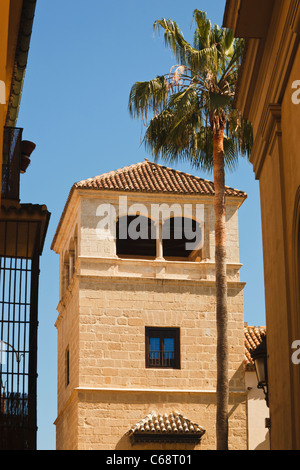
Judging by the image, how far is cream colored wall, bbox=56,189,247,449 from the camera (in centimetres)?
3164

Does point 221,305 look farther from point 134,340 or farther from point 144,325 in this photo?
point 144,325

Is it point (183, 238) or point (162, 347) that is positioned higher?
point (183, 238)

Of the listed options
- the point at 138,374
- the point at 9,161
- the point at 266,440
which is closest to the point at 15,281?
the point at 9,161

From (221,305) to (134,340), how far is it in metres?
8.25

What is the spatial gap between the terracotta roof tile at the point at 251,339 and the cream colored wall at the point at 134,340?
0.46 meters

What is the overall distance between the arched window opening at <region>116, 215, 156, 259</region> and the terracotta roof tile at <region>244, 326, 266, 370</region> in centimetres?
448

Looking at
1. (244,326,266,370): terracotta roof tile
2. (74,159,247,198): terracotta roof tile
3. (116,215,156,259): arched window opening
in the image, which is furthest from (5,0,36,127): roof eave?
(244,326,266,370): terracotta roof tile

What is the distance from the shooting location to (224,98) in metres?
25.3

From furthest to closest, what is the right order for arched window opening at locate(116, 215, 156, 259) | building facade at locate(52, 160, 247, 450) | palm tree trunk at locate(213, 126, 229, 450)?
arched window opening at locate(116, 215, 156, 259), building facade at locate(52, 160, 247, 450), palm tree trunk at locate(213, 126, 229, 450)

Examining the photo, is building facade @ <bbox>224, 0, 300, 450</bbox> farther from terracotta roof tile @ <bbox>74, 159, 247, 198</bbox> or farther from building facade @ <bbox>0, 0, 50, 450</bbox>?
terracotta roof tile @ <bbox>74, 159, 247, 198</bbox>

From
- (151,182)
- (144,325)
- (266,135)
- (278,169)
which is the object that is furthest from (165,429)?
(278,169)

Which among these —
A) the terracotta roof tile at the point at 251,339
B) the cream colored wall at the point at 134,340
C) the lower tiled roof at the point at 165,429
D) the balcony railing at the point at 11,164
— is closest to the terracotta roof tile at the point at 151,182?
the cream colored wall at the point at 134,340

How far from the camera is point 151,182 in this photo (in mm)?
34844
